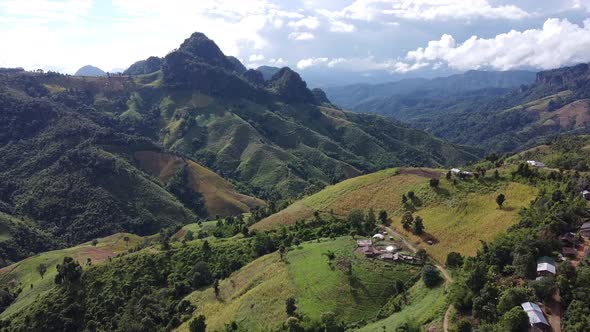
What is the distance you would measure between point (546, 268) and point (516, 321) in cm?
1281

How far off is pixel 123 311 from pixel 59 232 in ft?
389

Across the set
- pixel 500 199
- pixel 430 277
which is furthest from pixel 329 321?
pixel 500 199

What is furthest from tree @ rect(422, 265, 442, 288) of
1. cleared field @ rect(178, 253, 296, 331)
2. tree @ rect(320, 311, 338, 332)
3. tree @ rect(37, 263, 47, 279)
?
tree @ rect(37, 263, 47, 279)

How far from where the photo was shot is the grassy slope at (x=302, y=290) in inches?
2970

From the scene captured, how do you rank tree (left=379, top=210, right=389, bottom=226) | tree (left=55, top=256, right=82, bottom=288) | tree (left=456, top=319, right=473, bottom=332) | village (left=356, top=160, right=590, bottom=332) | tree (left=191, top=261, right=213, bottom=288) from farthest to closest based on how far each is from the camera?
tree (left=55, top=256, right=82, bottom=288)
tree (left=379, top=210, right=389, bottom=226)
tree (left=191, top=261, right=213, bottom=288)
tree (left=456, top=319, right=473, bottom=332)
village (left=356, top=160, right=590, bottom=332)

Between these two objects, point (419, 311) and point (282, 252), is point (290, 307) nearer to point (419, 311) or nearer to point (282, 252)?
point (419, 311)

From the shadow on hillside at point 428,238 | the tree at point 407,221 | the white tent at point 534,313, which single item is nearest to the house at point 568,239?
the white tent at point 534,313

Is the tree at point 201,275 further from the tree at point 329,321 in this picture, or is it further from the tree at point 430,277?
the tree at point 430,277

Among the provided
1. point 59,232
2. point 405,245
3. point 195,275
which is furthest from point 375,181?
point 59,232

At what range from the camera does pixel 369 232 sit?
99938 mm

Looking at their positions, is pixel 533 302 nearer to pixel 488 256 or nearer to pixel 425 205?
pixel 488 256

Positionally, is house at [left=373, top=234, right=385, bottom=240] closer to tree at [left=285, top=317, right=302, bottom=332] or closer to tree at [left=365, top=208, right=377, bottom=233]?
tree at [left=365, top=208, right=377, bottom=233]

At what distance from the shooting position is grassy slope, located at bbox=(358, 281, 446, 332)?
61375 millimetres

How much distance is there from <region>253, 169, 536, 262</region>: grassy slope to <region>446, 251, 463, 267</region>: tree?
4601 mm
